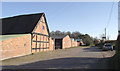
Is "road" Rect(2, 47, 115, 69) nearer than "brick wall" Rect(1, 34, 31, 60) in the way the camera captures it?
Yes

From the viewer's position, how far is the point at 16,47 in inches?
675

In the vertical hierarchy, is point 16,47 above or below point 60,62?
above

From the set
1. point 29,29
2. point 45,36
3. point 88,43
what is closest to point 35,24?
point 29,29

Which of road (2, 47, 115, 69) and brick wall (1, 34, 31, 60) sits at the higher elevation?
brick wall (1, 34, 31, 60)

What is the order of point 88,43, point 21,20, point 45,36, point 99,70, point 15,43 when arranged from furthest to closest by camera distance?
point 88,43
point 45,36
point 21,20
point 15,43
point 99,70

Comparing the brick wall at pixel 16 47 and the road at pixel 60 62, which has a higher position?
the brick wall at pixel 16 47

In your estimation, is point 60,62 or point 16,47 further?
point 16,47

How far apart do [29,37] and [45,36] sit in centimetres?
677

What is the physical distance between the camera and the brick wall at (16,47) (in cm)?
1503

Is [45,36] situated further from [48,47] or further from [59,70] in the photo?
[59,70]

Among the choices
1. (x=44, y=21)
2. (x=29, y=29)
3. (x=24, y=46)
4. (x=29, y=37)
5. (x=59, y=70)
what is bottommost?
(x=59, y=70)

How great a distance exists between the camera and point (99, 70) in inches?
314

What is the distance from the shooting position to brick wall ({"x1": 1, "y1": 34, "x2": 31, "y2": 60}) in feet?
49.3

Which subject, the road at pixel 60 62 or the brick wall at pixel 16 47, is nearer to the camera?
the road at pixel 60 62
